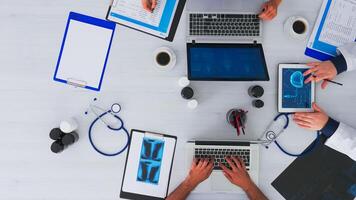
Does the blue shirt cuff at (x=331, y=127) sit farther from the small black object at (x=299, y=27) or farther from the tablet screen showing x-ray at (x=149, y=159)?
the tablet screen showing x-ray at (x=149, y=159)

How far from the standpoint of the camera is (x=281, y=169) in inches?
57.0

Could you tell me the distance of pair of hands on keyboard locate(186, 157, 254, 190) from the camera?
1.40m

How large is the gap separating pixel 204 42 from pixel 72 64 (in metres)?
0.53

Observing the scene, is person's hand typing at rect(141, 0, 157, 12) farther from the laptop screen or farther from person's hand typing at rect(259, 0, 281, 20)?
A: person's hand typing at rect(259, 0, 281, 20)

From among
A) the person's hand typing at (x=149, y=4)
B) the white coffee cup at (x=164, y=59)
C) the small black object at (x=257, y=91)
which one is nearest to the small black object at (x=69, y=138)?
the white coffee cup at (x=164, y=59)

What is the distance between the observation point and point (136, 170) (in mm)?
1422

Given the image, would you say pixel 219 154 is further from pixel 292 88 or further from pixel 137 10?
pixel 137 10

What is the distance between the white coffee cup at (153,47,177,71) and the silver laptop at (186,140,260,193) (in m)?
0.32

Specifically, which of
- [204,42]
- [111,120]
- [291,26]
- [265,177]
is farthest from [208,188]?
[291,26]

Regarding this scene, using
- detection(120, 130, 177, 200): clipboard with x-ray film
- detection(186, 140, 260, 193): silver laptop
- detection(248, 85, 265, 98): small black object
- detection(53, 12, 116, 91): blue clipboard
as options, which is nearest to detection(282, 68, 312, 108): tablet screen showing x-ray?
detection(248, 85, 265, 98): small black object

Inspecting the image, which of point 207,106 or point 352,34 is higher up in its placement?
point 352,34

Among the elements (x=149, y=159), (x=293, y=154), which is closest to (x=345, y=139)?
(x=293, y=154)

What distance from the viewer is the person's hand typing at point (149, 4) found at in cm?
137

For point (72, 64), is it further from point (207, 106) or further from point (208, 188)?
point (208, 188)
